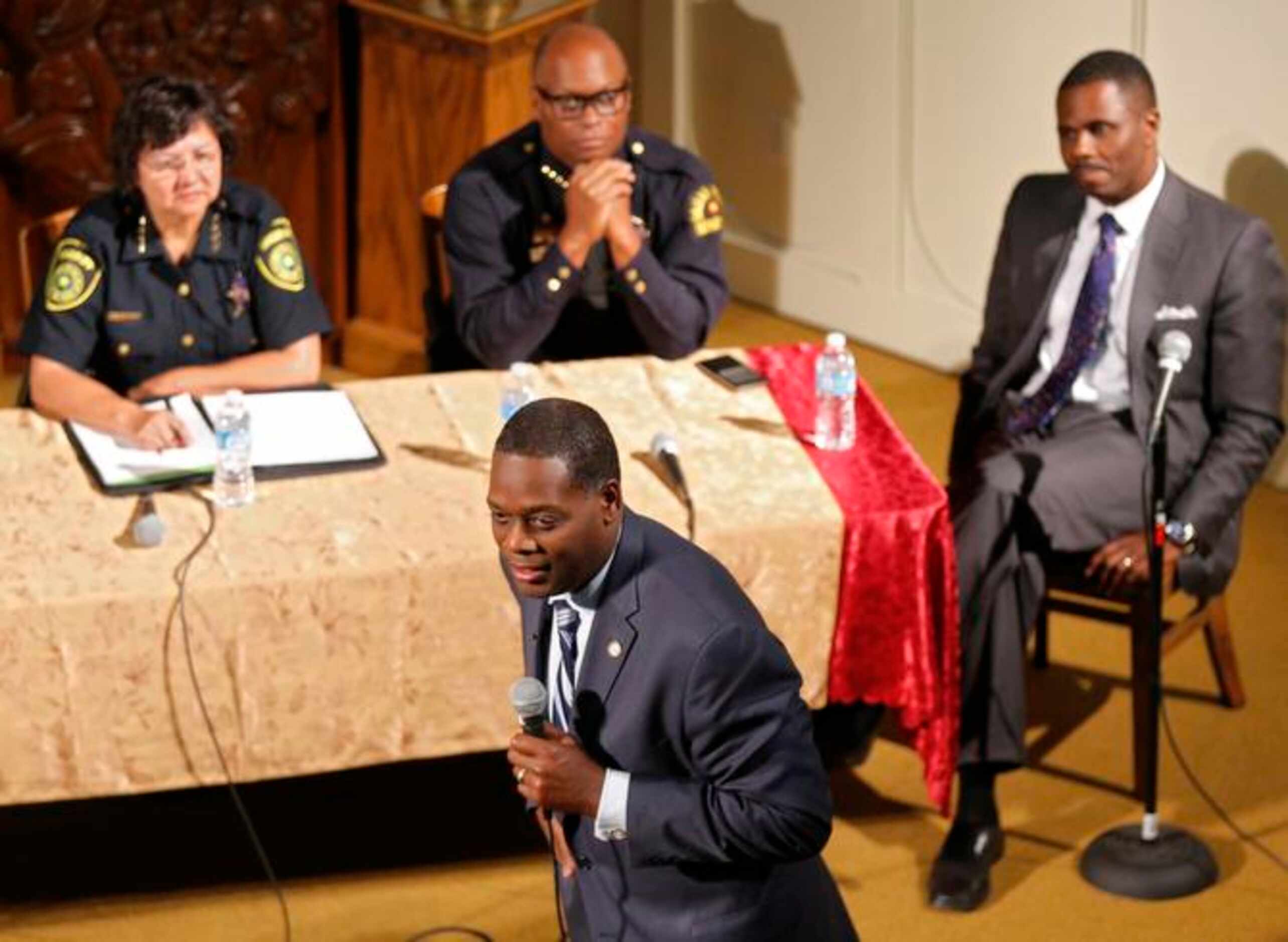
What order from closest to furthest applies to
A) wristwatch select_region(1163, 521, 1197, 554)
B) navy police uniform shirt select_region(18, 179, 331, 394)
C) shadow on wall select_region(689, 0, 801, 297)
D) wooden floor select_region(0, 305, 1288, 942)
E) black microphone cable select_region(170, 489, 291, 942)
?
black microphone cable select_region(170, 489, 291, 942) < wooden floor select_region(0, 305, 1288, 942) < wristwatch select_region(1163, 521, 1197, 554) < navy police uniform shirt select_region(18, 179, 331, 394) < shadow on wall select_region(689, 0, 801, 297)

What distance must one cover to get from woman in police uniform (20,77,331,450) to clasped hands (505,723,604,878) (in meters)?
1.84

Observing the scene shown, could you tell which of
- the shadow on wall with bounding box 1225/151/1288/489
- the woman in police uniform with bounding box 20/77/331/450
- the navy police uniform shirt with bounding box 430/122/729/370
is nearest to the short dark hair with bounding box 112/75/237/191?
the woman in police uniform with bounding box 20/77/331/450

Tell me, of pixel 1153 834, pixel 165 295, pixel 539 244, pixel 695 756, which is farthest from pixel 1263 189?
pixel 695 756

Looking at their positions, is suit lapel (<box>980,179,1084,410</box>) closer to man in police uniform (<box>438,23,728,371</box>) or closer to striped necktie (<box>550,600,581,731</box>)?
man in police uniform (<box>438,23,728,371</box>)

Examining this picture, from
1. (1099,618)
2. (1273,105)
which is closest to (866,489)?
(1099,618)

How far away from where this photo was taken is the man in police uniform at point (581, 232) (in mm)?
4789

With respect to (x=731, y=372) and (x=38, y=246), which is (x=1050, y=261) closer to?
(x=731, y=372)

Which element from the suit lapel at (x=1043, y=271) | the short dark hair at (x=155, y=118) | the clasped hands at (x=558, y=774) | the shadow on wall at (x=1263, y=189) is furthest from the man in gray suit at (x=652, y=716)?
the shadow on wall at (x=1263, y=189)

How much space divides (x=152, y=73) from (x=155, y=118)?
1.86 m

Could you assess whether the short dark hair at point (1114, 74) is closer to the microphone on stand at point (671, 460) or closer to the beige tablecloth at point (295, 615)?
the beige tablecloth at point (295, 615)

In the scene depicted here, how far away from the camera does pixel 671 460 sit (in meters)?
4.28

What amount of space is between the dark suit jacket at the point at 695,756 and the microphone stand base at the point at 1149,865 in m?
1.59

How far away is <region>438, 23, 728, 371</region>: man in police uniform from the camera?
15.7ft

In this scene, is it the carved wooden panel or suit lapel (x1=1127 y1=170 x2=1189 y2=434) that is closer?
suit lapel (x1=1127 y1=170 x2=1189 y2=434)
